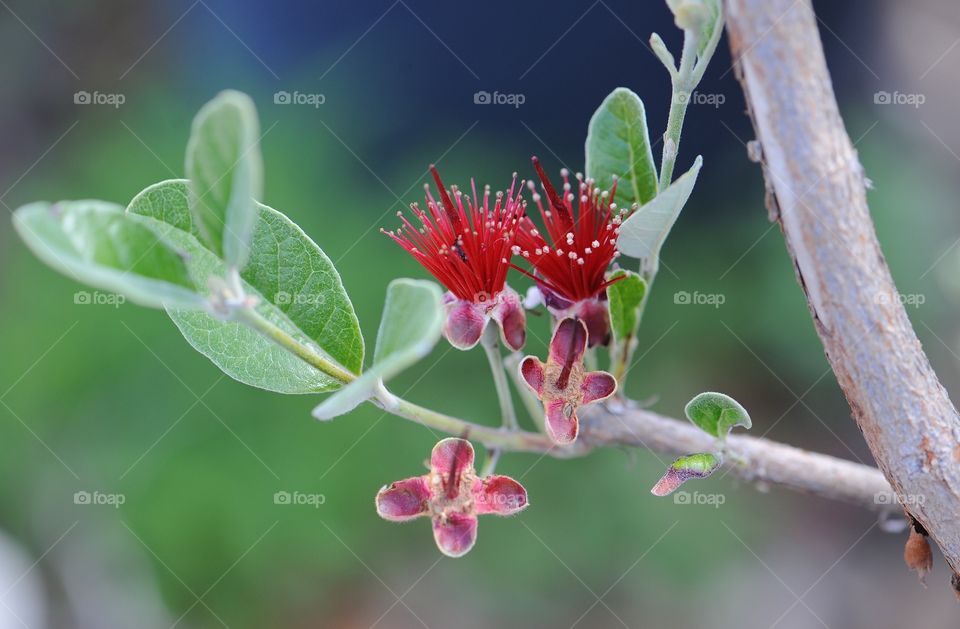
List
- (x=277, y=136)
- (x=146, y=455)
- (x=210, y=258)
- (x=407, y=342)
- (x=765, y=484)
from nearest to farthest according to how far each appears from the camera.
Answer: (x=407, y=342) < (x=210, y=258) < (x=765, y=484) < (x=146, y=455) < (x=277, y=136)

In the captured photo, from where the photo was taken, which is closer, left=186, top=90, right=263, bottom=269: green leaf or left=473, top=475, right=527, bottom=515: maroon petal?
left=186, top=90, right=263, bottom=269: green leaf

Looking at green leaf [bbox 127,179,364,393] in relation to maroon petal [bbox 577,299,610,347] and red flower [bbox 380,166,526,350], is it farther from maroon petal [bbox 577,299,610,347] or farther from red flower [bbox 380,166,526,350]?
maroon petal [bbox 577,299,610,347]

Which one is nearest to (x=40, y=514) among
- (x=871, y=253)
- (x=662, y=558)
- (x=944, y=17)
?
(x=662, y=558)

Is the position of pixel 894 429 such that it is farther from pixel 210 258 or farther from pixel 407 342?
pixel 210 258

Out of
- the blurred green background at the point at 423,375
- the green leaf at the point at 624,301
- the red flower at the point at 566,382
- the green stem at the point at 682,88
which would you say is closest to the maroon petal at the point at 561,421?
the red flower at the point at 566,382

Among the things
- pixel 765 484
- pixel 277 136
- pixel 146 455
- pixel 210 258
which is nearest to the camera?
pixel 210 258

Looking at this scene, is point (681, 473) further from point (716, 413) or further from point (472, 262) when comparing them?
point (472, 262)

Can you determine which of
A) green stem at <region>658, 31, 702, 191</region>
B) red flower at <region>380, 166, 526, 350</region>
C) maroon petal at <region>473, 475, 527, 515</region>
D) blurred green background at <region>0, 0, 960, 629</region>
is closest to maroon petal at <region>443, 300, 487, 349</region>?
red flower at <region>380, 166, 526, 350</region>
